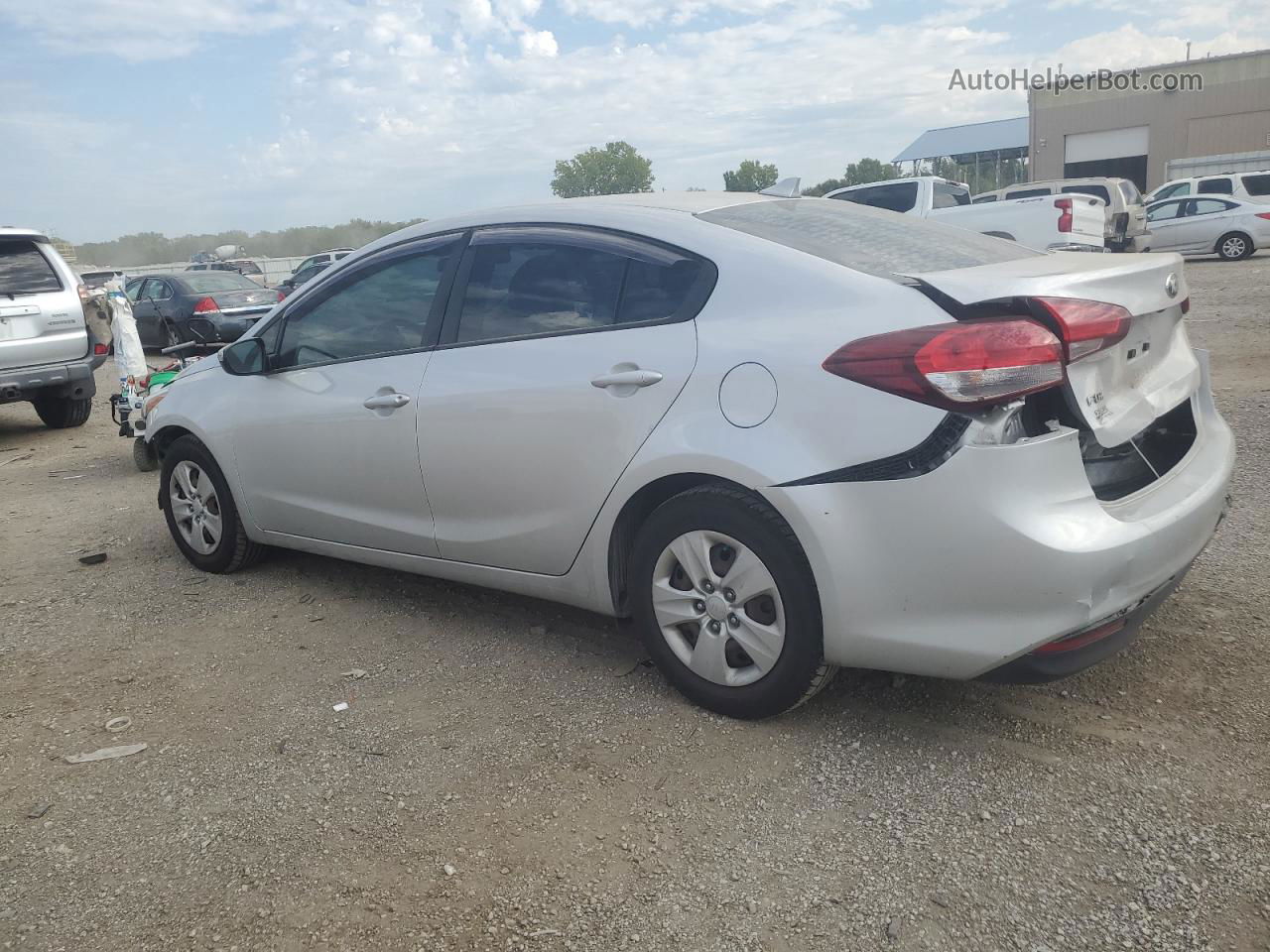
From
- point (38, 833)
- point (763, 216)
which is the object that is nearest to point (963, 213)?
point (763, 216)

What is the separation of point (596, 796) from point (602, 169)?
282ft

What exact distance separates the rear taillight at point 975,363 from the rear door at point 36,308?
28.2ft

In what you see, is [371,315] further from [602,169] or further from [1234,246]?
[602,169]

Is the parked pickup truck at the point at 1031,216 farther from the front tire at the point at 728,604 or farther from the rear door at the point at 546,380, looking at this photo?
the front tire at the point at 728,604

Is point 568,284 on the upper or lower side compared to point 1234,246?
upper

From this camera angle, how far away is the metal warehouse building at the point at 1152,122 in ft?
136

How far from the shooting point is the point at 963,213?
14523mm

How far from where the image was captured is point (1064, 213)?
14.0 m

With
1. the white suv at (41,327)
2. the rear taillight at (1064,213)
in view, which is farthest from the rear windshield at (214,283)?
the rear taillight at (1064,213)

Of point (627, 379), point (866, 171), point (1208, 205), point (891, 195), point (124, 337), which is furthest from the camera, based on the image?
point (866, 171)

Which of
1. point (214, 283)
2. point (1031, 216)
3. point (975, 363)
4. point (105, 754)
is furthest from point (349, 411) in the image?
point (214, 283)

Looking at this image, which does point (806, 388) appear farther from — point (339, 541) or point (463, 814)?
point (339, 541)

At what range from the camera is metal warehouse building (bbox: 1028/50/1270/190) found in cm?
4138

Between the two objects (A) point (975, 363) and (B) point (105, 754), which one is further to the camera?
(B) point (105, 754)
